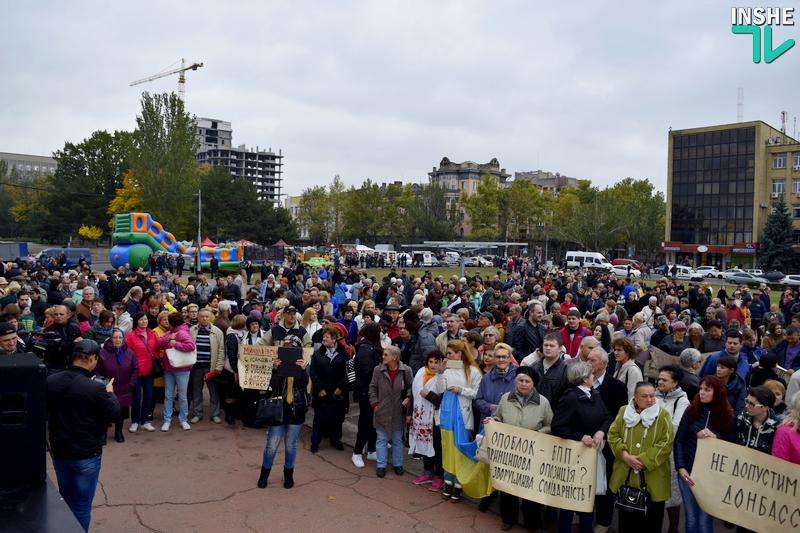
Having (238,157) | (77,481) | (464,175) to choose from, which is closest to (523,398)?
(77,481)

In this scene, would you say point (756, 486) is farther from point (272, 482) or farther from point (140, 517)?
point (140, 517)

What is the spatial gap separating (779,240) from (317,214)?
59.8m

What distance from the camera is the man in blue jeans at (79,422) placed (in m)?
4.79

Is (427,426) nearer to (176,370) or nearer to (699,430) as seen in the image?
(699,430)

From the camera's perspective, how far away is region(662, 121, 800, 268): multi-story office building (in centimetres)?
6525

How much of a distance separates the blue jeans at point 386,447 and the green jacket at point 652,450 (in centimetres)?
263

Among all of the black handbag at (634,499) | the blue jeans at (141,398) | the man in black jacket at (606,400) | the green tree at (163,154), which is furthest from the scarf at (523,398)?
the green tree at (163,154)

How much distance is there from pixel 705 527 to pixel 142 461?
5987 mm

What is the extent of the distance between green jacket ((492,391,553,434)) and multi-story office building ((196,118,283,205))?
149716 mm

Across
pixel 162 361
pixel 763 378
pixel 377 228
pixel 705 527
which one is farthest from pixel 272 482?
pixel 377 228

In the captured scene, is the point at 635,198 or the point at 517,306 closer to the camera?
the point at 517,306

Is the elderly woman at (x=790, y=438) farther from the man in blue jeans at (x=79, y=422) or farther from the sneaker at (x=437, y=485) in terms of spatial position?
the man in blue jeans at (x=79, y=422)

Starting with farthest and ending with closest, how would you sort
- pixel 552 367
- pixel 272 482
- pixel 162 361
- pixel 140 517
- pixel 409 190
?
pixel 409 190 → pixel 162 361 → pixel 272 482 → pixel 552 367 → pixel 140 517

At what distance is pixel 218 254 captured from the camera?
38000mm
